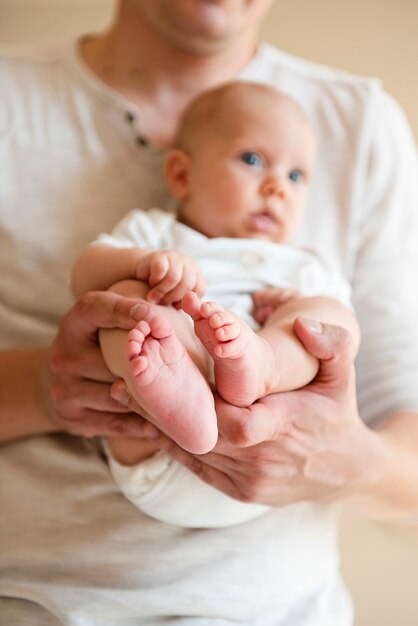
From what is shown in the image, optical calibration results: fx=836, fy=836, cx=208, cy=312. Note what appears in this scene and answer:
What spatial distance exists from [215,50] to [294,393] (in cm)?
67

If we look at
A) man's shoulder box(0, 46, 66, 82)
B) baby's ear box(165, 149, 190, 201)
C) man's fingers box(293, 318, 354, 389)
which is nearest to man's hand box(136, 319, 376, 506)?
man's fingers box(293, 318, 354, 389)

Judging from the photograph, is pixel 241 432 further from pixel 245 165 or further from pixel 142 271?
pixel 245 165

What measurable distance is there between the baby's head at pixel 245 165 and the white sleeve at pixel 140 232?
59 millimetres

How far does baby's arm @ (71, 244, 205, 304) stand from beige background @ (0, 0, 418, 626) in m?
0.82

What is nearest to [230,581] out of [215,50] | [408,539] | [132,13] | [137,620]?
[137,620]

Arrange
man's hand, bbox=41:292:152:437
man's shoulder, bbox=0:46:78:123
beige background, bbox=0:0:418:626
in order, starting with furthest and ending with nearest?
1. beige background, bbox=0:0:418:626
2. man's shoulder, bbox=0:46:78:123
3. man's hand, bbox=41:292:152:437

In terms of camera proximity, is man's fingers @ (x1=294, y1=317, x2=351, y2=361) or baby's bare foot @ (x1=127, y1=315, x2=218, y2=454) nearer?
baby's bare foot @ (x1=127, y1=315, x2=218, y2=454)

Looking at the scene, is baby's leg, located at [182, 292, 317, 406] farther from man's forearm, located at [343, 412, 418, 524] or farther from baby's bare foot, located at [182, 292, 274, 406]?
man's forearm, located at [343, 412, 418, 524]

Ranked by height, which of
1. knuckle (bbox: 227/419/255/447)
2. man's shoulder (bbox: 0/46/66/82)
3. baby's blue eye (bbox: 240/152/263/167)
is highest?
baby's blue eye (bbox: 240/152/263/167)

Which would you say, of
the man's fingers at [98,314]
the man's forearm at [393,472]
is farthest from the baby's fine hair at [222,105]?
the man's forearm at [393,472]

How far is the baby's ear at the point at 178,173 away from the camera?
48.7 inches

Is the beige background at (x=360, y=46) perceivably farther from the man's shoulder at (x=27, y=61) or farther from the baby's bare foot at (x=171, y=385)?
the baby's bare foot at (x=171, y=385)

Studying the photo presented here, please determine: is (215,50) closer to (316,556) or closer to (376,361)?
(376,361)

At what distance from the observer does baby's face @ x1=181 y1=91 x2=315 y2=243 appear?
116 cm
